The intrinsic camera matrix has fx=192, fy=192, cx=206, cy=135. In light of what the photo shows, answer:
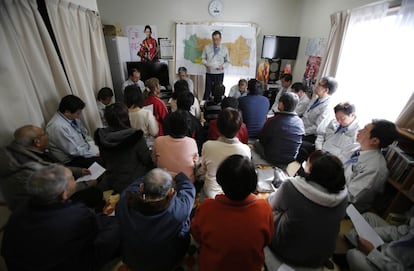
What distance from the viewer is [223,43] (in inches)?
167

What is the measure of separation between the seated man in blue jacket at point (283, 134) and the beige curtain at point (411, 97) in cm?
91

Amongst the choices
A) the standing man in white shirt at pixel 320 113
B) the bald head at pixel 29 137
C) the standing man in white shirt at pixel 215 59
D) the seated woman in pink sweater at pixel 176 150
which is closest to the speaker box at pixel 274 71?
the standing man in white shirt at pixel 215 59

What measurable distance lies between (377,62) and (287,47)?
81.1 inches

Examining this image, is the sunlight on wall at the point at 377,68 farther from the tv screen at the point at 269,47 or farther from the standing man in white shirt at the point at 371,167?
the tv screen at the point at 269,47

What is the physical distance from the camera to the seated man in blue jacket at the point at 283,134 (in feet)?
6.61

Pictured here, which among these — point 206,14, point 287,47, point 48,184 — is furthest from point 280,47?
point 48,184

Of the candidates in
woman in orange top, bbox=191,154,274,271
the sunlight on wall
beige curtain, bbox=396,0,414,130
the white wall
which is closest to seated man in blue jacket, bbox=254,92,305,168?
beige curtain, bbox=396,0,414,130

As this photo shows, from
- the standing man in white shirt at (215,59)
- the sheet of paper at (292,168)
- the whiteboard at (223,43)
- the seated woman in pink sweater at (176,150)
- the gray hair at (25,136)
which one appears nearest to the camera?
the gray hair at (25,136)

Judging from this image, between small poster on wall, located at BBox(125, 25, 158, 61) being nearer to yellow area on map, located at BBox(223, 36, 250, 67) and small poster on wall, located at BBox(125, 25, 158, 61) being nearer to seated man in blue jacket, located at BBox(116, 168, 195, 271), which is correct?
yellow area on map, located at BBox(223, 36, 250, 67)

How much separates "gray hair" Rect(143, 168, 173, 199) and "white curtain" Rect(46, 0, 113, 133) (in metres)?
2.15

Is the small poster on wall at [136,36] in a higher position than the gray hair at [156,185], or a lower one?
higher

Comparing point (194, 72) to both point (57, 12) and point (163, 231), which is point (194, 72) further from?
point (163, 231)

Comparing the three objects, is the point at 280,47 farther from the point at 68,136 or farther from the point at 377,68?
the point at 68,136

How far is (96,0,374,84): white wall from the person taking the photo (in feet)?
13.6
